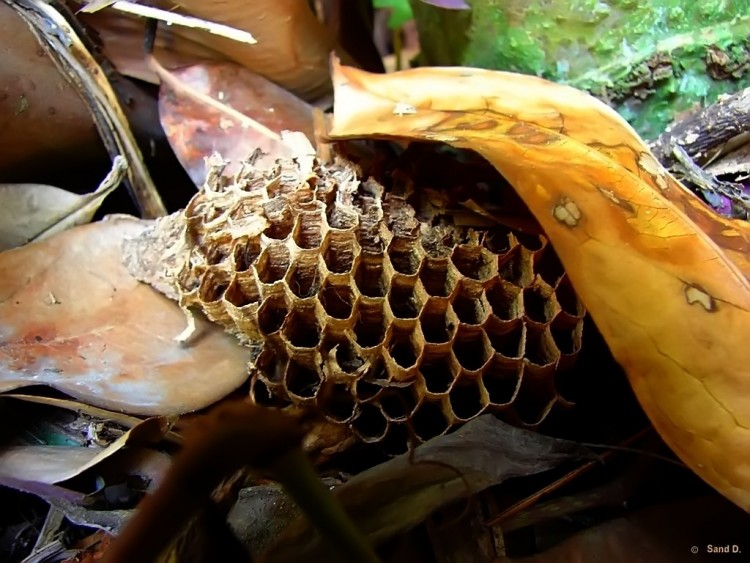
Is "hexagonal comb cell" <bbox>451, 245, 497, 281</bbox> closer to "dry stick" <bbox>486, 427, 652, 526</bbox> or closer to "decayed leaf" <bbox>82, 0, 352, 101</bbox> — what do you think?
"dry stick" <bbox>486, 427, 652, 526</bbox>

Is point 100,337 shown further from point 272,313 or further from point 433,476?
point 433,476

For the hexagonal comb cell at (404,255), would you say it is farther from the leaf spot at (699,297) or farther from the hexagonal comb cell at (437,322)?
the leaf spot at (699,297)

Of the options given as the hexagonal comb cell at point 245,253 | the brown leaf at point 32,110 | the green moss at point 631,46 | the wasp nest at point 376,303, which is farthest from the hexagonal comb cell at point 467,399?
the brown leaf at point 32,110

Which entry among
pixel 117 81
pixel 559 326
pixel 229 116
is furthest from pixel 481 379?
pixel 117 81

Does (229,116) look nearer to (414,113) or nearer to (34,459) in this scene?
(414,113)

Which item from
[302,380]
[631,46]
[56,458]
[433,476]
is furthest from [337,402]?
[631,46]

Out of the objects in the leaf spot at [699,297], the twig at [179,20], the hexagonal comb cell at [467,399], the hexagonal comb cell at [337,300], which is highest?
the leaf spot at [699,297]
